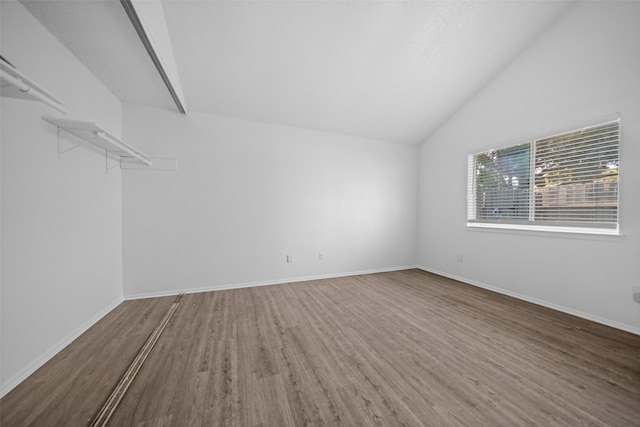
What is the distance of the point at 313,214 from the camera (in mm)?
3768

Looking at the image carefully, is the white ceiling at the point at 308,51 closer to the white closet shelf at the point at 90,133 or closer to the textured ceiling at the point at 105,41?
the textured ceiling at the point at 105,41

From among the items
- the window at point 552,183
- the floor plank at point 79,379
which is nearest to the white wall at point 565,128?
the window at point 552,183

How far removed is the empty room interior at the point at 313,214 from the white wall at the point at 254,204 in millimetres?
32

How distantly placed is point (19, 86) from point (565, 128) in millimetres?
4516

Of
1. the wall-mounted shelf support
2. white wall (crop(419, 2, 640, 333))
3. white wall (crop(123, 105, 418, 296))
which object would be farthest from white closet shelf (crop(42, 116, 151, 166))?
white wall (crop(419, 2, 640, 333))

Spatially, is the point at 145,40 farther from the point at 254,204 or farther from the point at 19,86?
the point at 254,204

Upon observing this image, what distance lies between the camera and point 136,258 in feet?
9.50

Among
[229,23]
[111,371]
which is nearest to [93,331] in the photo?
[111,371]

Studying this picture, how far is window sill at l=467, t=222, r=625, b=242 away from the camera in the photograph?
226 cm

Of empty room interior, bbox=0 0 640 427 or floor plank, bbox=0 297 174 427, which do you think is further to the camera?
empty room interior, bbox=0 0 640 427

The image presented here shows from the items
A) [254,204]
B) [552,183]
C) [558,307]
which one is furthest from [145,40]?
[558,307]

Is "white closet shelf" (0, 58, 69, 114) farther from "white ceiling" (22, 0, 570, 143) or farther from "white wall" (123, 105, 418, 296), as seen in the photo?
"white wall" (123, 105, 418, 296)

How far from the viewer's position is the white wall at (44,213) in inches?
56.7

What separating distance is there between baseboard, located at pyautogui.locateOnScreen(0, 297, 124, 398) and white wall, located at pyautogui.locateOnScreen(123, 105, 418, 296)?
67 cm
